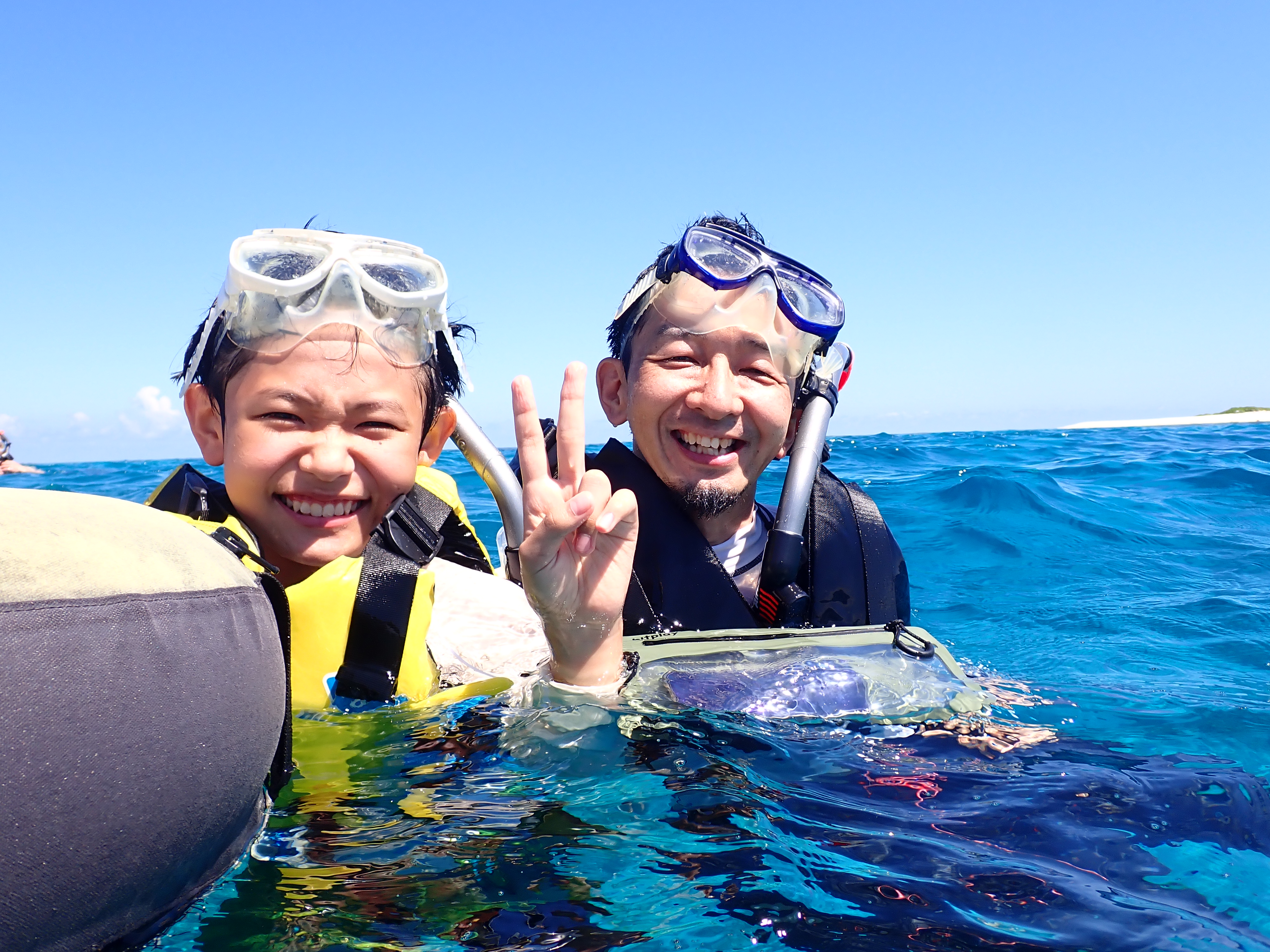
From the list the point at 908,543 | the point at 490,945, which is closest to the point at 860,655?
the point at 490,945

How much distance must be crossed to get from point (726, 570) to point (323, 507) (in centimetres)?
140

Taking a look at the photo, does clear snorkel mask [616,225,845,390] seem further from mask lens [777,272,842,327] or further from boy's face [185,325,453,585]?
boy's face [185,325,453,585]

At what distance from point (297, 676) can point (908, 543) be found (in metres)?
5.92

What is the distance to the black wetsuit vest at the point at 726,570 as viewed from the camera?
124 inches

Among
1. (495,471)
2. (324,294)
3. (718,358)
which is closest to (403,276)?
(324,294)

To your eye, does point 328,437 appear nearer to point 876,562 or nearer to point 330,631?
point 330,631

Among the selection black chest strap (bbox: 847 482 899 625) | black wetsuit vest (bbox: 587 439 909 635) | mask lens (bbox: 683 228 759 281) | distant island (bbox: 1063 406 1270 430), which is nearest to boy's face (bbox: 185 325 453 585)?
black wetsuit vest (bbox: 587 439 909 635)

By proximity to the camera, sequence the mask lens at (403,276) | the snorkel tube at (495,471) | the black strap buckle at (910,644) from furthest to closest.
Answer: the snorkel tube at (495,471)
the black strap buckle at (910,644)
the mask lens at (403,276)

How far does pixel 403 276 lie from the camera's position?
276 centimetres

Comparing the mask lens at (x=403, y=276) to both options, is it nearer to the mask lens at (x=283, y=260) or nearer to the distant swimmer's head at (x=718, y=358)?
the mask lens at (x=283, y=260)

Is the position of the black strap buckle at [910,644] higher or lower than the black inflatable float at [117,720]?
lower

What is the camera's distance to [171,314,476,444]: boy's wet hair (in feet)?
8.35

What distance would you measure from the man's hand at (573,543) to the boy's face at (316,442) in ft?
1.43

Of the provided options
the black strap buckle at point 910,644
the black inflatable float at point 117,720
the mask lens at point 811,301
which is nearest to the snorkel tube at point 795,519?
the mask lens at point 811,301
